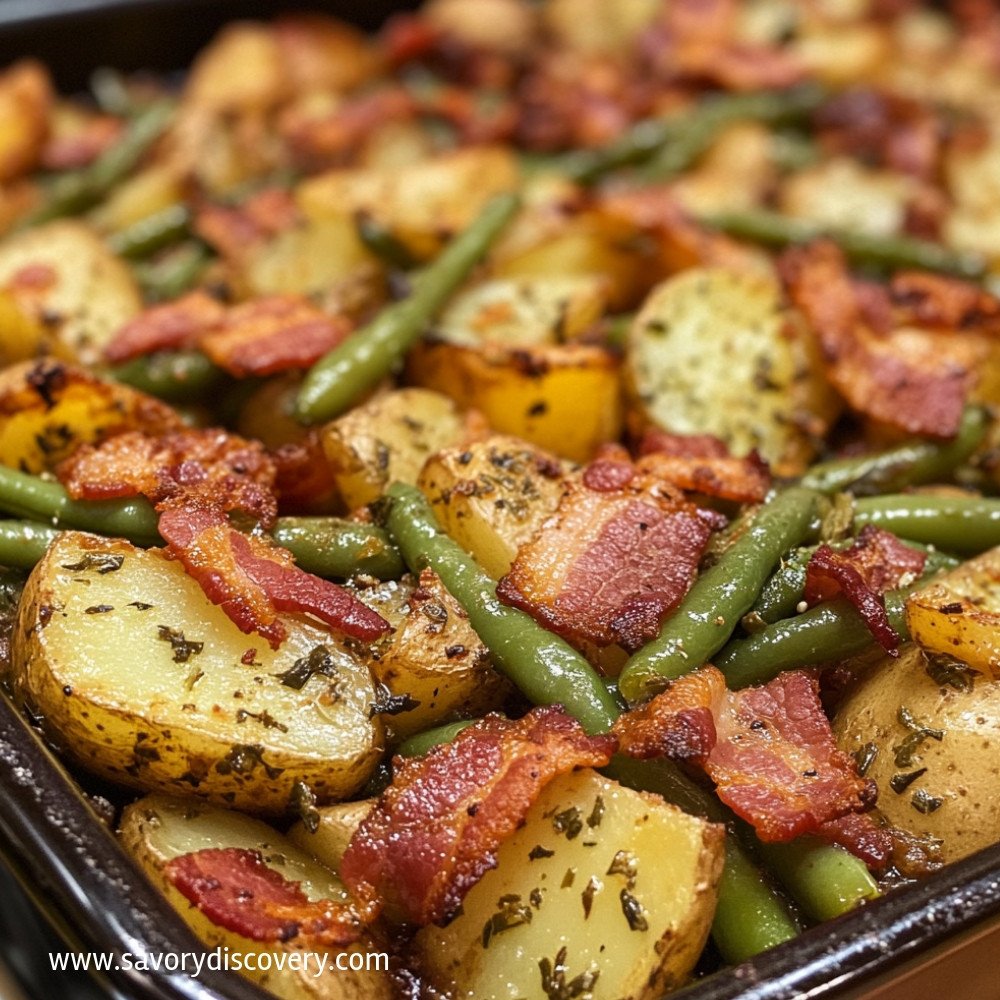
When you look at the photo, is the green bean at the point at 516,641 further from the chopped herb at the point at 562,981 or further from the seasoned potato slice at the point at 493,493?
the chopped herb at the point at 562,981

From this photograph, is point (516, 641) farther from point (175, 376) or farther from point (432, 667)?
point (175, 376)

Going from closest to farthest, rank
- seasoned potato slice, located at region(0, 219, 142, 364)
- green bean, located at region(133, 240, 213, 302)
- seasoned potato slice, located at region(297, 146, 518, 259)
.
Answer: seasoned potato slice, located at region(0, 219, 142, 364), seasoned potato slice, located at region(297, 146, 518, 259), green bean, located at region(133, 240, 213, 302)

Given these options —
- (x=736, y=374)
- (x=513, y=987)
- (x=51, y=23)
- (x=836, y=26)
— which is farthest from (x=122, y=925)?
(x=836, y=26)

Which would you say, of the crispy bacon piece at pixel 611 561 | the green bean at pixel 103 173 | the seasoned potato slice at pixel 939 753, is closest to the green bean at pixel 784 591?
the crispy bacon piece at pixel 611 561

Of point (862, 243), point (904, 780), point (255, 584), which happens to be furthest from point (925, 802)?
point (862, 243)

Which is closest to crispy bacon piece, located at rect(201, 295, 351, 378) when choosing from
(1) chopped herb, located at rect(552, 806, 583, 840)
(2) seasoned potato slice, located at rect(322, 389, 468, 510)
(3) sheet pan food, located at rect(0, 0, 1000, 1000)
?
(3) sheet pan food, located at rect(0, 0, 1000, 1000)

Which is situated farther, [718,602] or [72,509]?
[72,509]

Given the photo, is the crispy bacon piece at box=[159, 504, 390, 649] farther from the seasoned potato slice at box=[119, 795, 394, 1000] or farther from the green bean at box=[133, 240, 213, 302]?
the green bean at box=[133, 240, 213, 302]
